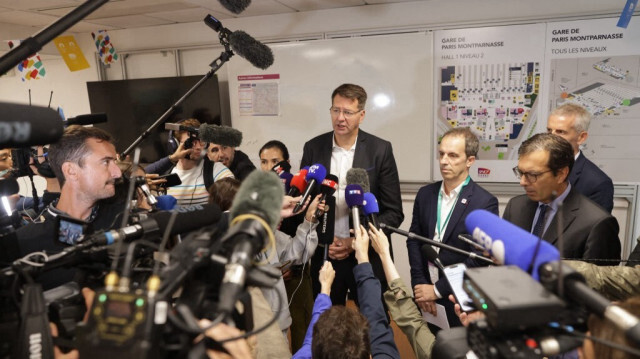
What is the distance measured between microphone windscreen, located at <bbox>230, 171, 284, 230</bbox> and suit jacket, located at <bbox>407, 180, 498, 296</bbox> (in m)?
1.32

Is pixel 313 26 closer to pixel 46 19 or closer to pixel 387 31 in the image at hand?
pixel 387 31

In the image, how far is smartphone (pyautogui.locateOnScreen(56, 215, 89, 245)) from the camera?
88 cm

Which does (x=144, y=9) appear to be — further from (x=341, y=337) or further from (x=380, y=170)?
(x=341, y=337)

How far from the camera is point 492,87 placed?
322cm

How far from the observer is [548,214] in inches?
68.1

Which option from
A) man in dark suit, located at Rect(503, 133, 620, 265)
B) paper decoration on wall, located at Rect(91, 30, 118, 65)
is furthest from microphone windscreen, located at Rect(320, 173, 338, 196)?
paper decoration on wall, located at Rect(91, 30, 118, 65)

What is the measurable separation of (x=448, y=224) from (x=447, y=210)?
144mm

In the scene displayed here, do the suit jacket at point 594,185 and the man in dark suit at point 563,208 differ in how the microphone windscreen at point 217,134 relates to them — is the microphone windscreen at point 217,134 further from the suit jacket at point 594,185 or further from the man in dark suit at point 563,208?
the suit jacket at point 594,185

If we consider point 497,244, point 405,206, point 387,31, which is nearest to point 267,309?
point 497,244

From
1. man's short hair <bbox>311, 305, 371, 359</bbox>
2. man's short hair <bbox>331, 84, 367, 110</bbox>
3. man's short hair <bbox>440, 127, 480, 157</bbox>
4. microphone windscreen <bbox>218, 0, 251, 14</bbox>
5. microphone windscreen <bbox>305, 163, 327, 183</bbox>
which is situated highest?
microphone windscreen <bbox>218, 0, 251, 14</bbox>

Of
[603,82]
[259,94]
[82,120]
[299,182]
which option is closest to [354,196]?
[299,182]

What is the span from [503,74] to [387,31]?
1052 mm

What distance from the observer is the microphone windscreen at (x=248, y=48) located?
2.03 m

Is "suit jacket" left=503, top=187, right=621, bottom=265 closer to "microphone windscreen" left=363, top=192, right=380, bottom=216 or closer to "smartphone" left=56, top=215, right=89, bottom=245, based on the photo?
"microphone windscreen" left=363, top=192, right=380, bottom=216
